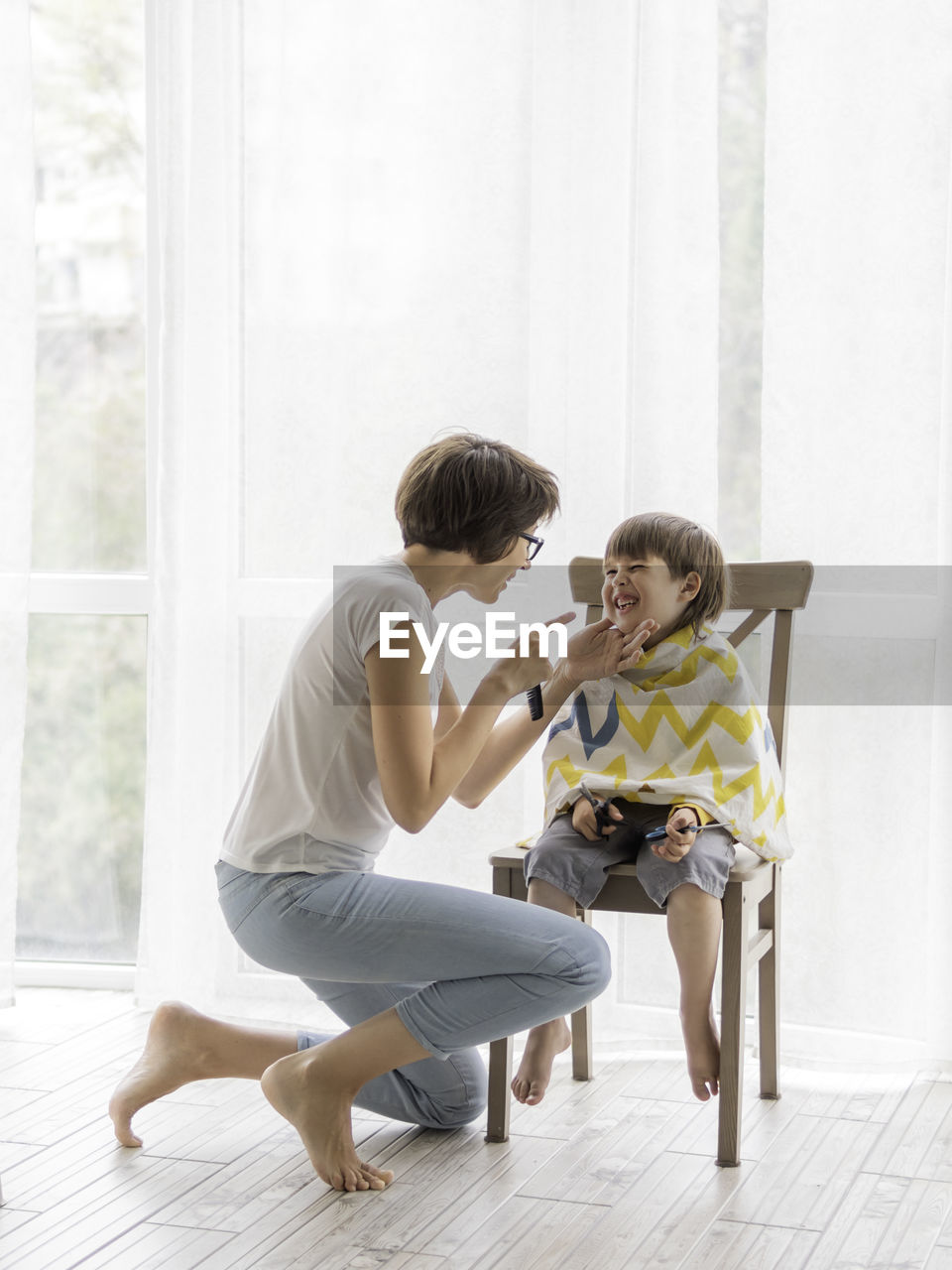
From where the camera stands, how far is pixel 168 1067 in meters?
2.03

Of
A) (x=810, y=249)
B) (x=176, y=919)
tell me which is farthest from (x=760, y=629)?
(x=176, y=919)

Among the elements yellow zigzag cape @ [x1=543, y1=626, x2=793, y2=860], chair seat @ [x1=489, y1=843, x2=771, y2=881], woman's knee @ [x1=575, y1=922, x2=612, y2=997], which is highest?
yellow zigzag cape @ [x1=543, y1=626, x2=793, y2=860]

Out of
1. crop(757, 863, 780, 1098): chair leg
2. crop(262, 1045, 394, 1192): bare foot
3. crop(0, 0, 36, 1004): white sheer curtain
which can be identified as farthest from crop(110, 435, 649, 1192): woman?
crop(0, 0, 36, 1004): white sheer curtain

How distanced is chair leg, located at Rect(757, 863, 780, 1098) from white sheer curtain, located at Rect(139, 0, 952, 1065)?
21 centimetres

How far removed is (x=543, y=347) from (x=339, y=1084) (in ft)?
4.47

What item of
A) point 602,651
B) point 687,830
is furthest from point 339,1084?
point 602,651

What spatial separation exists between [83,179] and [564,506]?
1233mm

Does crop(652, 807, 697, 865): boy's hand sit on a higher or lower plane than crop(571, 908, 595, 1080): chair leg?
higher

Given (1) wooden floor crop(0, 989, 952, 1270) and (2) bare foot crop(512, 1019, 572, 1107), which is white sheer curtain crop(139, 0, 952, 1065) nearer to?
(1) wooden floor crop(0, 989, 952, 1270)

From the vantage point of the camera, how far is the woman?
1.80 m

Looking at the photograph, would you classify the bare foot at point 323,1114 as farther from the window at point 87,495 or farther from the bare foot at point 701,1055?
the window at point 87,495

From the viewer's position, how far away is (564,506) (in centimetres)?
257

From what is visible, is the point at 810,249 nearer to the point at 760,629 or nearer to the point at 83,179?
the point at 760,629

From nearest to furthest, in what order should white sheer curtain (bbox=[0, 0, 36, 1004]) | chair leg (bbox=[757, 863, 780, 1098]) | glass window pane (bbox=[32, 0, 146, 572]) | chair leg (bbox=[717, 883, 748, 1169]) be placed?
chair leg (bbox=[717, 883, 748, 1169])
chair leg (bbox=[757, 863, 780, 1098])
white sheer curtain (bbox=[0, 0, 36, 1004])
glass window pane (bbox=[32, 0, 146, 572])
